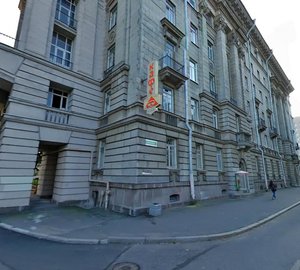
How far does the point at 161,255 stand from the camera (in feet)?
18.0

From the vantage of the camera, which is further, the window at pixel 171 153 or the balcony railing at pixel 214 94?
the balcony railing at pixel 214 94

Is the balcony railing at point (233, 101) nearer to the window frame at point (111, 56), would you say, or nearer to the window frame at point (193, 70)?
the window frame at point (193, 70)

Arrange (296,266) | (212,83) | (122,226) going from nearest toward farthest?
(296,266)
(122,226)
(212,83)

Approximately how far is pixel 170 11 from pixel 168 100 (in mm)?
8331

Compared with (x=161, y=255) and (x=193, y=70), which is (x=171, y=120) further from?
(x=161, y=255)

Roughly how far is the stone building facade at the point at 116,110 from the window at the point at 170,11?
13cm

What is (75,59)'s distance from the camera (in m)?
15.3

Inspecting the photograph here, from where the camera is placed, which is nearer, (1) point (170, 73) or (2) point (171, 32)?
(1) point (170, 73)

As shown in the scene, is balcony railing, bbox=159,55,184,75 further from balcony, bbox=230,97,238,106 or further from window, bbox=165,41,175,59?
balcony, bbox=230,97,238,106

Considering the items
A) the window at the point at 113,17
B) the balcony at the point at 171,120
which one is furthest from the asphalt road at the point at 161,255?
the window at the point at 113,17

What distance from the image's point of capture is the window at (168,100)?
14.6 m

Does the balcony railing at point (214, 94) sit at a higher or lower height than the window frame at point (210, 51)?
lower

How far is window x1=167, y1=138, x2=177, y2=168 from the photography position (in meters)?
13.9

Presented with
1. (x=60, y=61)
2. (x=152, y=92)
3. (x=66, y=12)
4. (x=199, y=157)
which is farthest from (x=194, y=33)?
(x=60, y=61)
